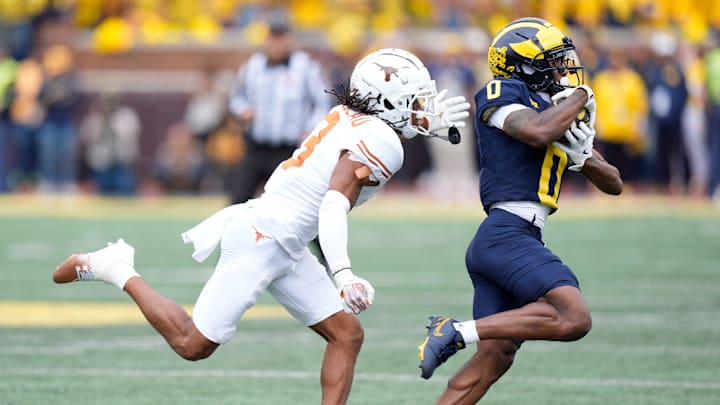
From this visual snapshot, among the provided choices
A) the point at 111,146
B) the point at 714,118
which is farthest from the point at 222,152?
the point at 714,118

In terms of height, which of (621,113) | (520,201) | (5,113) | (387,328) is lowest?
(5,113)

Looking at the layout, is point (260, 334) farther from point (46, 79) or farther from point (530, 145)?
point (46, 79)

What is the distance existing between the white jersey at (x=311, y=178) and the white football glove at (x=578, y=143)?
0.68 meters

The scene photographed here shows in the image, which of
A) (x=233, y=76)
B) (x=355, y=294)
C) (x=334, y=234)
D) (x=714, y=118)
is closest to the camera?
(x=355, y=294)

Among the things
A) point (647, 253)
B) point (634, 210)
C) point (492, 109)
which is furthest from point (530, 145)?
point (634, 210)

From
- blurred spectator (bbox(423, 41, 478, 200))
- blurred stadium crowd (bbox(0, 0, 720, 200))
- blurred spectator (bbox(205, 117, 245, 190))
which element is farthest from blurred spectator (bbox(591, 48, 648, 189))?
blurred spectator (bbox(205, 117, 245, 190))

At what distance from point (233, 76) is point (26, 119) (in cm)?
324

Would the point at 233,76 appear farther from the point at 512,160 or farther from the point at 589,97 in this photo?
the point at 589,97

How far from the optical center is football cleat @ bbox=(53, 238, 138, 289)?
6.04m

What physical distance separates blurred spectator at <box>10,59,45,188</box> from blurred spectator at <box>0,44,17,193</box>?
3.6 inches

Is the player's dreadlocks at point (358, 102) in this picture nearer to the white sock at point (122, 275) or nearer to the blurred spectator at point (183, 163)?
the white sock at point (122, 275)

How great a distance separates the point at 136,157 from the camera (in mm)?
21734

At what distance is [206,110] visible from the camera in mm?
21094

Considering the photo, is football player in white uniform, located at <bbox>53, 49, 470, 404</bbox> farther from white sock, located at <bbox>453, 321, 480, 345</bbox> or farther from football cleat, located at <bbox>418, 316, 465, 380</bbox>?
white sock, located at <bbox>453, 321, 480, 345</bbox>
